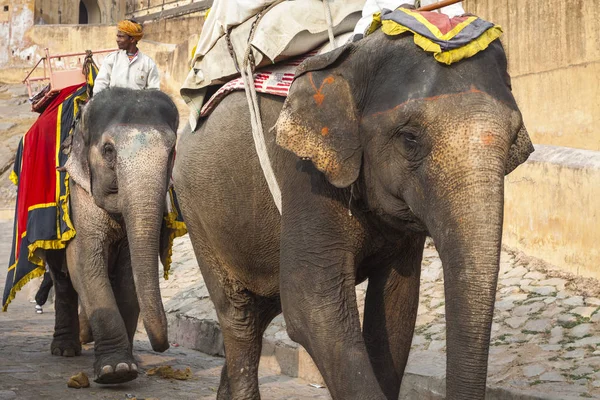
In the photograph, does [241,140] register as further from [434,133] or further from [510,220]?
[510,220]

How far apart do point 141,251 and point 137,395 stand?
874 mm

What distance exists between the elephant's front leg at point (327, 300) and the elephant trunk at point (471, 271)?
2.35 feet

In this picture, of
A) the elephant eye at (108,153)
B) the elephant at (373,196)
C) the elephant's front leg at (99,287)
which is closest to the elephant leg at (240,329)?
the elephant at (373,196)

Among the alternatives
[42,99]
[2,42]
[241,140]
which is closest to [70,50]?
[2,42]

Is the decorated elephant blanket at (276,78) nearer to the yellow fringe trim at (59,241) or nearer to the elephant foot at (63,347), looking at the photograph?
the yellow fringe trim at (59,241)

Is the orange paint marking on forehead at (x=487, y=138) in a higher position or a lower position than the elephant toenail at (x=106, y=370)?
higher

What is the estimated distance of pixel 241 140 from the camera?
4676 mm

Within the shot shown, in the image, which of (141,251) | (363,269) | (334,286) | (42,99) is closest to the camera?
(334,286)

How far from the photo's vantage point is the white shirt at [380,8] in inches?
157

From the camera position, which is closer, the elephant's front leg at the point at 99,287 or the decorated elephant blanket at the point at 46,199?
the elephant's front leg at the point at 99,287

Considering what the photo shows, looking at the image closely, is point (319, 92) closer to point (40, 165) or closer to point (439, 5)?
point (439, 5)

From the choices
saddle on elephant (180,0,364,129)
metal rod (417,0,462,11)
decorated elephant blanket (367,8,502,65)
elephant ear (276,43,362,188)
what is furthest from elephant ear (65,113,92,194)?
decorated elephant blanket (367,8,502,65)

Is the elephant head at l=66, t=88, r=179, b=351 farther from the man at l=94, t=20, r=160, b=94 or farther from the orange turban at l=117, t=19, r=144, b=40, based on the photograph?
the orange turban at l=117, t=19, r=144, b=40

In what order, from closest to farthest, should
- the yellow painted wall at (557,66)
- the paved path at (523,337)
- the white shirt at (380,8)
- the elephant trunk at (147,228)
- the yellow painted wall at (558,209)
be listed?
1. the white shirt at (380,8)
2. the paved path at (523,337)
3. the elephant trunk at (147,228)
4. the yellow painted wall at (558,209)
5. the yellow painted wall at (557,66)
